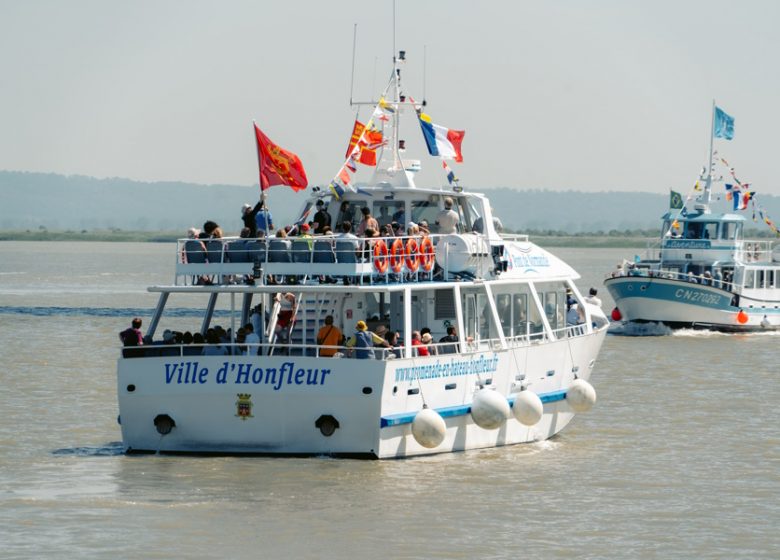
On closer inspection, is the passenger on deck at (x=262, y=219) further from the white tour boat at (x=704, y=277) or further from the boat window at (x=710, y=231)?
the boat window at (x=710, y=231)

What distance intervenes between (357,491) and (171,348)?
358 centimetres

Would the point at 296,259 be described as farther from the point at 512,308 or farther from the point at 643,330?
the point at 643,330

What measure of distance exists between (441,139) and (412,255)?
4.73m

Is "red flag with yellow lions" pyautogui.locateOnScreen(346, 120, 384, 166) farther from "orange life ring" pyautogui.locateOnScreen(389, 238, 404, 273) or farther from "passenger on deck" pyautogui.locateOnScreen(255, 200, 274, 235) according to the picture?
"orange life ring" pyautogui.locateOnScreen(389, 238, 404, 273)

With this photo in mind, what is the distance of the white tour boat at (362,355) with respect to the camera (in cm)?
2278

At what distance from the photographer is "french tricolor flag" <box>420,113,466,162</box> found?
28.3 m

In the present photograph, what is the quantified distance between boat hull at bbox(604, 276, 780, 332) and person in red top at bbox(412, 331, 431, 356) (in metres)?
34.3

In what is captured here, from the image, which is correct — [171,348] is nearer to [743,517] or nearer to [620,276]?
[743,517]

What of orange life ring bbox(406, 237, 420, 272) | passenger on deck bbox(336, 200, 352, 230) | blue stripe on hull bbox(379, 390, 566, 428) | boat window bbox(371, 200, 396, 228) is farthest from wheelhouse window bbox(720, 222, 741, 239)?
orange life ring bbox(406, 237, 420, 272)

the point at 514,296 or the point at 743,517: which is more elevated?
the point at 514,296

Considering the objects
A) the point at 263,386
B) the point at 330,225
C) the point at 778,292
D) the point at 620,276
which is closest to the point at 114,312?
the point at 620,276

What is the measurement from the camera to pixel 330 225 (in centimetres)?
2727

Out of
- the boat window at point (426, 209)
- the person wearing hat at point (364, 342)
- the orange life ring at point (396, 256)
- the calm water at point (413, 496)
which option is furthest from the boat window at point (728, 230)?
the person wearing hat at point (364, 342)

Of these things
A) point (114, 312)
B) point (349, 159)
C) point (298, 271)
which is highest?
point (349, 159)
